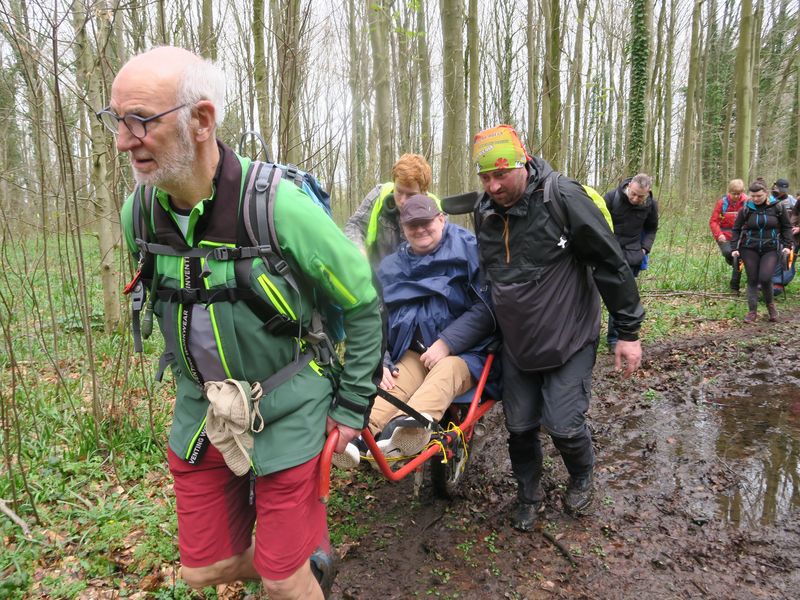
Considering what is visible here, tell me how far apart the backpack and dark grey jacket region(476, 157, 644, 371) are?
1.44 metres

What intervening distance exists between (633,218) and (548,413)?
4.53 meters

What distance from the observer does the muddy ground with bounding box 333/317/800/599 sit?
9.70 feet

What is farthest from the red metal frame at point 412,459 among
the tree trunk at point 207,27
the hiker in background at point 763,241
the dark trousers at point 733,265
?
the dark trousers at point 733,265

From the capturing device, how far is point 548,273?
308 centimetres

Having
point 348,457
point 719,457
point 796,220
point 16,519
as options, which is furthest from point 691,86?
point 16,519

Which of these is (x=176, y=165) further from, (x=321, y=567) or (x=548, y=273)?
(x=548, y=273)

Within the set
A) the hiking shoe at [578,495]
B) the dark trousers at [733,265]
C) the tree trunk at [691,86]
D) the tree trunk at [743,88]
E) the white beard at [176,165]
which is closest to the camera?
the white beard at [176,165]

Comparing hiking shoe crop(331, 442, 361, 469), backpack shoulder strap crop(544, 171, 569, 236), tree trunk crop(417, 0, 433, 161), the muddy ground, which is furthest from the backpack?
tree trunk crop(417, 0, 433, 161)

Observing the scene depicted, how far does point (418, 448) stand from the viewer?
2.88 meters

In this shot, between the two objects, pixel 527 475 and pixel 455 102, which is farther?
pixel 455 102

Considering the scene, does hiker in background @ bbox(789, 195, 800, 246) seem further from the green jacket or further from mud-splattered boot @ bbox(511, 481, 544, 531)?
the green jacket

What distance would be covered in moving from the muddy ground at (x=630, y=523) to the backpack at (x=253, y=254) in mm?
1829

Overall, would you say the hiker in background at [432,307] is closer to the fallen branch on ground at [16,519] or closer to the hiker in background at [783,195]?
the fallen branch on ground at [16,519]

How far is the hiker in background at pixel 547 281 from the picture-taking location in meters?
3.02
